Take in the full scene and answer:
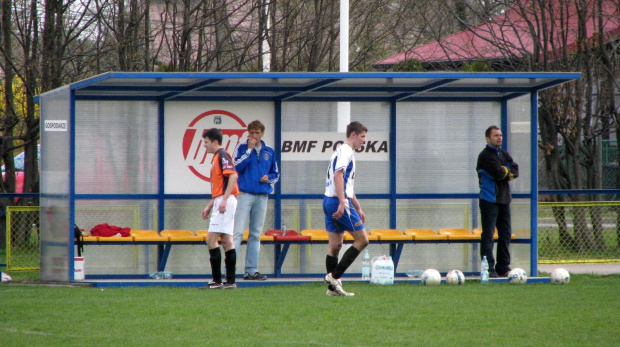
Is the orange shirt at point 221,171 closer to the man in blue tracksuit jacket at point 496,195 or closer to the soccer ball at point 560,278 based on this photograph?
the man in blue tracksuit jacket at point 496,195

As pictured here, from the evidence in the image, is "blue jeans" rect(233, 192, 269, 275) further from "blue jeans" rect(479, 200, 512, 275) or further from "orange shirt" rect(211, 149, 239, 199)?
"blue jeans" rect(479, 200, 512, 275)

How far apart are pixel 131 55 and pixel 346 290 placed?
797 cm

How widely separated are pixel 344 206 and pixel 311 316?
1508 millimetres

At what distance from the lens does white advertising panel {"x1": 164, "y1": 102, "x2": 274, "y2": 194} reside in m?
12.1

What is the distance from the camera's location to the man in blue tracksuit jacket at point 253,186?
433 inches

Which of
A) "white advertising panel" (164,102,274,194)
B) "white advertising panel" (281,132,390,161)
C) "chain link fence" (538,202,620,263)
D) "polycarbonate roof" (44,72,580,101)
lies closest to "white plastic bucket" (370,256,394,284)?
"white advertising panel" (281,132,390,161)

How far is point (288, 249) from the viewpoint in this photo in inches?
483

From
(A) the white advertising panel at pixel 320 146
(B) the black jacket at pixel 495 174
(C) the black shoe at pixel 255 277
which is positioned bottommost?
(C) the black shoe at pixel 255 277

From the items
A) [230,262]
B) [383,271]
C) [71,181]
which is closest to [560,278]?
[383,271]

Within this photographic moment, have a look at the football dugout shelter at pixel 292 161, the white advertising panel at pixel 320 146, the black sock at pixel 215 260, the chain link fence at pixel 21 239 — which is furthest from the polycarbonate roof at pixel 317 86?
the chain link fence at pixel 21 239

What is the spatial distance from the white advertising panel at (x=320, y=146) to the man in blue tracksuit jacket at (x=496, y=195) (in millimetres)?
1588

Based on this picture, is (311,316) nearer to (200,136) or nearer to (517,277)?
Answer: (517,277)

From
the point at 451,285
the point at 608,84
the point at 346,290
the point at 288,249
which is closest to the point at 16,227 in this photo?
the point at 288,249

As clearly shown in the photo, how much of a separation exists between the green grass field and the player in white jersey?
0.39 metres
